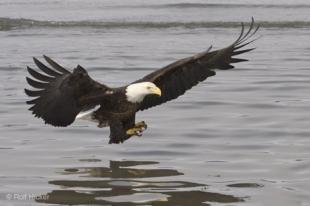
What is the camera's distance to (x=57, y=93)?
676 cm

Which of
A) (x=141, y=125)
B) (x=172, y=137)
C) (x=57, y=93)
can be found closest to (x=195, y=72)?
(x=172, y=137)

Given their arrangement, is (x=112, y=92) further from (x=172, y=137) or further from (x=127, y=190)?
(x=127, y=190)

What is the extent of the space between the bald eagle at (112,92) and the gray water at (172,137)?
10.9 inches

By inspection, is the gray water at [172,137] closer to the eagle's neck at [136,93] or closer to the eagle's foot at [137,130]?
the eagle's foot at [137,130]

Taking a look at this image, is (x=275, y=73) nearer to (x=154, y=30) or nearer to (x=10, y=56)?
(x=10, y=56)

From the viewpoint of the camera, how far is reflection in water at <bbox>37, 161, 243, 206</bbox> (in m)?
5.87

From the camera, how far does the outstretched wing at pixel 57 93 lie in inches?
265

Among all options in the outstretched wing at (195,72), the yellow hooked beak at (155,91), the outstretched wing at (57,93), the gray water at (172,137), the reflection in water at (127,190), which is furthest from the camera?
the outstretched wing at (195,72)

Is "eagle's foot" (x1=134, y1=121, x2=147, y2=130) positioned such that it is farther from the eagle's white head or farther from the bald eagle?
the eagle's white head

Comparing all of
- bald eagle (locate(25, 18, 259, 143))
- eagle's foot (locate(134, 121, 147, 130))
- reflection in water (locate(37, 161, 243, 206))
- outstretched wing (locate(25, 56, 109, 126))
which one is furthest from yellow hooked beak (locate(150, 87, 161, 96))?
reflection in water (locate(37, 161, 243, 206))

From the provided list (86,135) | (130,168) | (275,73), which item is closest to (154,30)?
(275,73)

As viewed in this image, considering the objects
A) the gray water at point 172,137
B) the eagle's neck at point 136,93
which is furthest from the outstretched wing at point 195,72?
the gray water at point 172,137

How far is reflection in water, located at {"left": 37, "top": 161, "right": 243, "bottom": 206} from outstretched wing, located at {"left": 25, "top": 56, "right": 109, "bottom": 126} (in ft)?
1.53

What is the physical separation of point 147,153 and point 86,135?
756 millimetres
